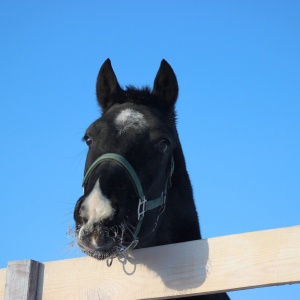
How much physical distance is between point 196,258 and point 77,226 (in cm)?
83

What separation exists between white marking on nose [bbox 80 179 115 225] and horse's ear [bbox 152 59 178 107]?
5.70 feet

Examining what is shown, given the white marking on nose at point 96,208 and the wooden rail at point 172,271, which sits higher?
the white marking on nose at point 96,208

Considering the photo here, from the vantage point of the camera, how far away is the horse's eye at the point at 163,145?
417 cm

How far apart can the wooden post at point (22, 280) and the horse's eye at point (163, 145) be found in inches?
52.1

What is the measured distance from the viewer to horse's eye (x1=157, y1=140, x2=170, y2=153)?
4172 millimetres

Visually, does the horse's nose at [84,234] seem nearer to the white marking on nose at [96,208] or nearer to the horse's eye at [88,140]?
the white marking on nose at [96,208]

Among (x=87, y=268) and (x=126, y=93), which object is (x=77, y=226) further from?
(x=126, y=93)

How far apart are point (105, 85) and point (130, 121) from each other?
0.95 meters

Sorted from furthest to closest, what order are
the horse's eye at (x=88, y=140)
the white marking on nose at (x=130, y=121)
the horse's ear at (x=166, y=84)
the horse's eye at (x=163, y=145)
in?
1. the horse's ear at (x=166, y=84)
2. the horse's eye at (x=88, y=140)
3. the horse's eye at (x=163, y=145)
4. the white marking on nose at (x=130, y=121)

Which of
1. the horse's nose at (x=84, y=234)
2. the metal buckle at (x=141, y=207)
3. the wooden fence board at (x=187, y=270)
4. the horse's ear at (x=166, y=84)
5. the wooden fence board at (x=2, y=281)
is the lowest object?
the wooden fence board at (x=187, y=270)

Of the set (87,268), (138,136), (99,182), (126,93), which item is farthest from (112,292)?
(126,93)

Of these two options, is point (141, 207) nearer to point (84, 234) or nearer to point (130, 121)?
point (84, 234)

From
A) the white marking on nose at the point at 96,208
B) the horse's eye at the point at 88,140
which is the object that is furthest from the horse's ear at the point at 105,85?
the white marking on nose at the point at 96,208

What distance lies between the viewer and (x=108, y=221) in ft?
10.8
